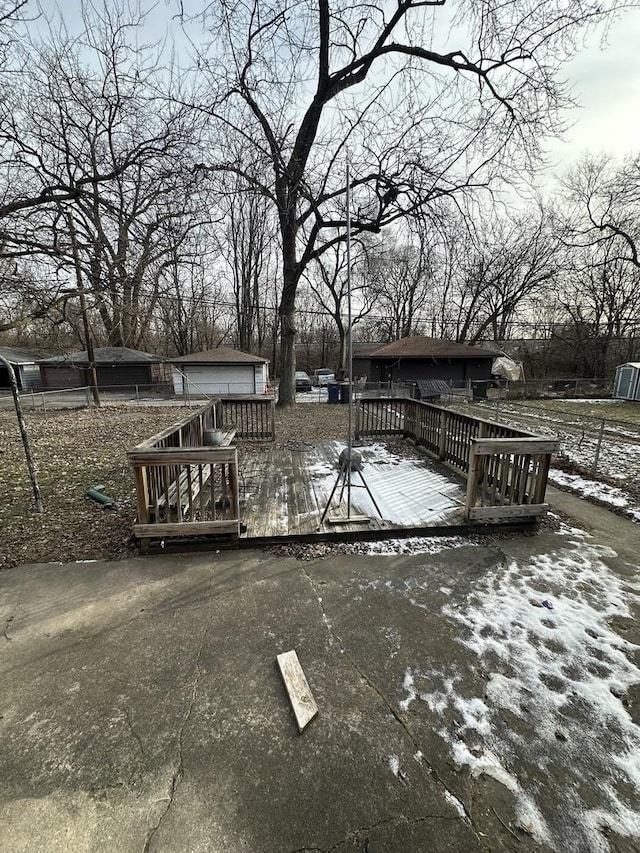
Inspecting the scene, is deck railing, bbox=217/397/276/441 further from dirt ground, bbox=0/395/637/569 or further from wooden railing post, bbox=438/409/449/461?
wooden railing post, bbox=438/409/449/461

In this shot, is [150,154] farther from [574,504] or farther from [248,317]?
[248,317]

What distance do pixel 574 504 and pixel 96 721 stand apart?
557cm

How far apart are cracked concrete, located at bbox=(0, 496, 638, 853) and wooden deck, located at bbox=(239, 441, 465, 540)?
0.79 meters

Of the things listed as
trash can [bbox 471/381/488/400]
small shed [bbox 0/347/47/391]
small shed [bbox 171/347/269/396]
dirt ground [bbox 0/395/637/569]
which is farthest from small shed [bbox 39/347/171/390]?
trash can [bbox 471/381/488/400]

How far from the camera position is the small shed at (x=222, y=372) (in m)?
20.9

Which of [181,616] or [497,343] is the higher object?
[497,343]

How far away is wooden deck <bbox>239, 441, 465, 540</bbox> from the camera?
4.00 m

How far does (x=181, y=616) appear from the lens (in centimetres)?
273

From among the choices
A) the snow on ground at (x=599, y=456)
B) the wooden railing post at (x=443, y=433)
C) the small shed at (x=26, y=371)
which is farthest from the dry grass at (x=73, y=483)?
the small shed at (x=26, y=371)

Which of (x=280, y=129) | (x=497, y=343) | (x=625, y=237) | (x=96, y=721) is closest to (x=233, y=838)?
(x=96, y=721)

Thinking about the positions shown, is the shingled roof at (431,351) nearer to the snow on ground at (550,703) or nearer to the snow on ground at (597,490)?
the snow on ground at (597,490)

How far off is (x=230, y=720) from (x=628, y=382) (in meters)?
23.9

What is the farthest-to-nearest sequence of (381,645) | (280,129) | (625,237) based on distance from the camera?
1. (625,237)
2. (280,129)
3. (381,645)

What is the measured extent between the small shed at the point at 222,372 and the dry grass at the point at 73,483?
9.50 meters
